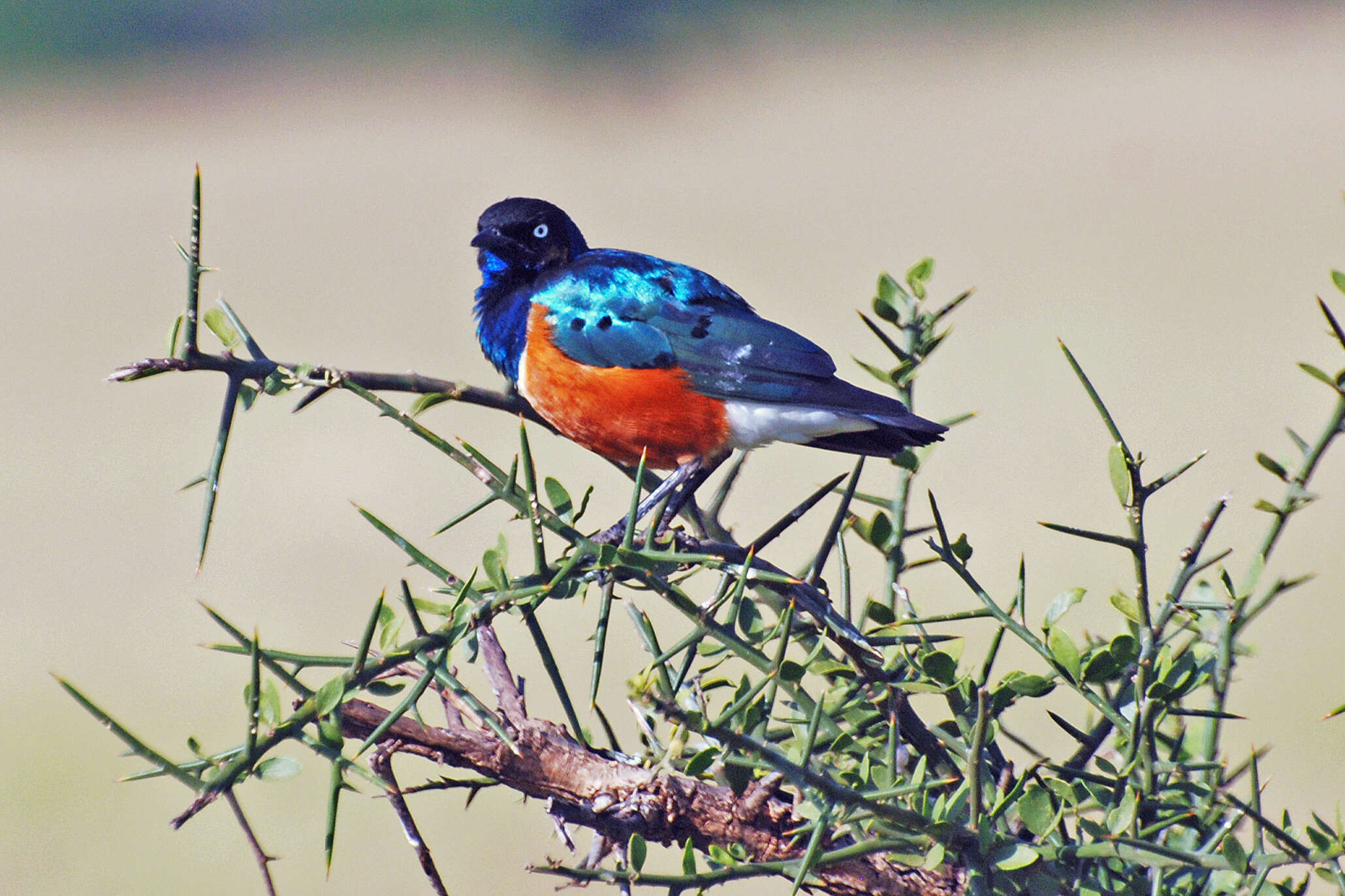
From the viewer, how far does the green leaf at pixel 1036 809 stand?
54 cm

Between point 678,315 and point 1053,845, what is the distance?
62 centimetres

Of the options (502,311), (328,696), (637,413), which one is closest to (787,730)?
(328,696)

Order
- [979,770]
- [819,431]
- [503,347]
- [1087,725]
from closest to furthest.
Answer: [979,770] < [1087,725] < [819,431] < [503,347]

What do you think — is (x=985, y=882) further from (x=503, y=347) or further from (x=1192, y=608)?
(x=503, y=347)

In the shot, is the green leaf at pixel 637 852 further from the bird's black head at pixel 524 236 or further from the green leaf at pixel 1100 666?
the bird's black head at pixel 524 236

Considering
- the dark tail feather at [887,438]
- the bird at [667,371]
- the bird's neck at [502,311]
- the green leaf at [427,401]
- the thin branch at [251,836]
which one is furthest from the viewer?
the bird's neck at [502,311]

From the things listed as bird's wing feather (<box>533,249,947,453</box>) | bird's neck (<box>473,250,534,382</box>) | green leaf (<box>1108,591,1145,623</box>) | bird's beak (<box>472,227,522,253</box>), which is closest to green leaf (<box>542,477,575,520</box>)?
green leaf (<box>1108,591,1145,623</box>)

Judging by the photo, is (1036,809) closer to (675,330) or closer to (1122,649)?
(1122,649)

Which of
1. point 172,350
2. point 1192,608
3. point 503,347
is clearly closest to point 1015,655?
point 503,347

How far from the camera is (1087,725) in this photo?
0.79 metres

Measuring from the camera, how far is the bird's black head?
4.05ft

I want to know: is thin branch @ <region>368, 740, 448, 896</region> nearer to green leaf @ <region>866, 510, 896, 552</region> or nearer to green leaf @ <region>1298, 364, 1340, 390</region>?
green leaf @ <region>866, 510, 896, 552</region>

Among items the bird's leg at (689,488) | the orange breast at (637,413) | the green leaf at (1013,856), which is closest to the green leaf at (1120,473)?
the green leaf at (1013,856)

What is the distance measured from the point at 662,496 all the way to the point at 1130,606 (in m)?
0.41
